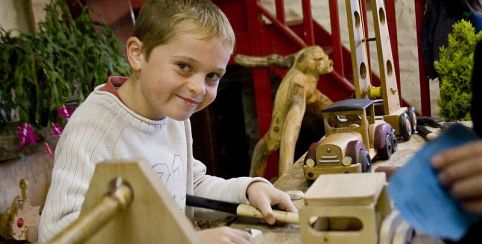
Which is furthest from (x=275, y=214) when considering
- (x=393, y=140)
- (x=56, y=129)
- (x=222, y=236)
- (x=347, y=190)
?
(x=56, y=129)

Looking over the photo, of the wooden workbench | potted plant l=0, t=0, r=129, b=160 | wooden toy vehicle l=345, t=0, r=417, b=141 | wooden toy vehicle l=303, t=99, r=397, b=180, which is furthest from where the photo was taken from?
potted plant l=0, t=0, r=129, b=160

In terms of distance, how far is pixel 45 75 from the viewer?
63.0 inches

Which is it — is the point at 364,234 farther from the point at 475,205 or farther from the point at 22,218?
the point at 22,218

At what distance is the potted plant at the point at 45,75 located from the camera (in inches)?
62.9

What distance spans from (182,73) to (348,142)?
0.42m

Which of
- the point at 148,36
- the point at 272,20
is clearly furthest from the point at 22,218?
the point at 272,20

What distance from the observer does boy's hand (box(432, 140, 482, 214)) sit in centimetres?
33

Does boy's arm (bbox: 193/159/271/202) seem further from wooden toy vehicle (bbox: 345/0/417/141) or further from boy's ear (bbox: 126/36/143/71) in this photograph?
wooden toy vehicle (bbox: 345/0/417/141)

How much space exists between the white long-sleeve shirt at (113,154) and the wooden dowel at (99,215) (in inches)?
10.7

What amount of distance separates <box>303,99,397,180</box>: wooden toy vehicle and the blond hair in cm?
33

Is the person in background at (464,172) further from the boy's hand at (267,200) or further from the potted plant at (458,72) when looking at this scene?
the potted plant at (458,72)

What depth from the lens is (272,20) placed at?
2289mm

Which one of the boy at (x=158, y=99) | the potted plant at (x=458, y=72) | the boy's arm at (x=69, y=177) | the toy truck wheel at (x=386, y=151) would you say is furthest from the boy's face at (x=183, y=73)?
the potted plant at (x=458, y=72)

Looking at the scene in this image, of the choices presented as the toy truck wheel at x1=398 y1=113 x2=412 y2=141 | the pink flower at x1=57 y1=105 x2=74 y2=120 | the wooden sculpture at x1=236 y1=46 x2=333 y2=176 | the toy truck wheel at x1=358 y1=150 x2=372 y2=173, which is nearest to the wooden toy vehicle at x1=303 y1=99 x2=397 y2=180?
the toy truck wheel at x1=358 y1=150 x2=372 y2=173
